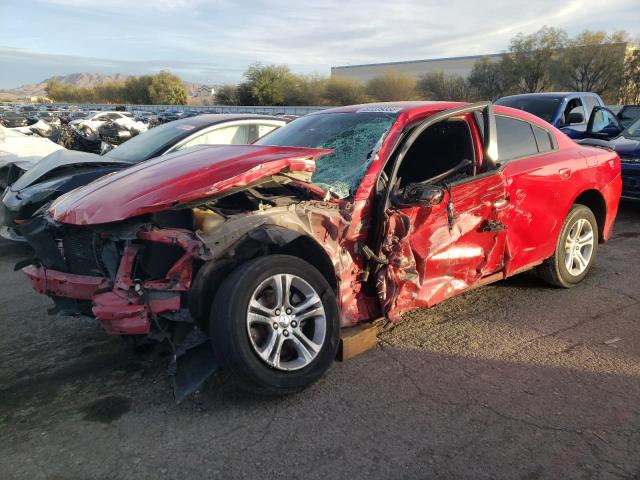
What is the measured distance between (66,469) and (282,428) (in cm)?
108

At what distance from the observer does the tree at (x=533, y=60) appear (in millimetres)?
48469

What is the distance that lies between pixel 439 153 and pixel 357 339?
1.83 metres

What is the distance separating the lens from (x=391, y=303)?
3.56 metres

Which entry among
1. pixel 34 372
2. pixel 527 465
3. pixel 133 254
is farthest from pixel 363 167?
pixel 34 372

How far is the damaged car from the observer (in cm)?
554

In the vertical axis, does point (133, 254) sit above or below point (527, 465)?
above

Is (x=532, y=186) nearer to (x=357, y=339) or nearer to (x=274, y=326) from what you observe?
(x=357, y=339)

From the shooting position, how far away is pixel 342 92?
56.0 meters

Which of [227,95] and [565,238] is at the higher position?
[227,95]

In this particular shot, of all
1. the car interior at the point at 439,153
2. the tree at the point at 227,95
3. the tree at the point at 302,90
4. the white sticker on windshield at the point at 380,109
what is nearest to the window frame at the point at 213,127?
the white sticker on windshield at the point at 380,109

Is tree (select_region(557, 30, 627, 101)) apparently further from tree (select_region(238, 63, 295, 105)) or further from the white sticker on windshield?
the white sticker on windshield

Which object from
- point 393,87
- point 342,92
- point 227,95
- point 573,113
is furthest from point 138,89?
point 573,113

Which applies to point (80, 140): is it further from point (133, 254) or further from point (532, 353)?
point (532, 353)

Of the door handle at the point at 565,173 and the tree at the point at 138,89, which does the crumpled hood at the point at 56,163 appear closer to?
the door handle at the point at 565,173
